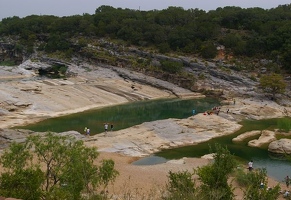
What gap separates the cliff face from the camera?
136 metres

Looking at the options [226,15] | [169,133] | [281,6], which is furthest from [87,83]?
[281,6]

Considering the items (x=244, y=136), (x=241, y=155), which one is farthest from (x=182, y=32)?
(x=241, y=155)

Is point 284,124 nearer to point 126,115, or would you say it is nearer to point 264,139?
point 264,139

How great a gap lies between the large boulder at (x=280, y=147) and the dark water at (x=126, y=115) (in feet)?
73.0

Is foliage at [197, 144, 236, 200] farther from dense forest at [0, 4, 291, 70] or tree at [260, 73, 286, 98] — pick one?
dense forest at [0, 4, 291, 70]

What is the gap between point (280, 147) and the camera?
44.1 metres

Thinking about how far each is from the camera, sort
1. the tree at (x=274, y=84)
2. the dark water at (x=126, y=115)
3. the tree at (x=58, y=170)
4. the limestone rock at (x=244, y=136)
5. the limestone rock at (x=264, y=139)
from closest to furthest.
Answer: the tree at (x=58, y=170)
the limestone rock at (x=264, y=139)
the limestone rock at (x=244, y=136)
the dark water at (x=126, y=115)
the tree at (x=274, y=84)

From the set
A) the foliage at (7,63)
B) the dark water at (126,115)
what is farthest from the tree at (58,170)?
the foliage at (7,63)

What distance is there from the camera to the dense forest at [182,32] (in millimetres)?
99688

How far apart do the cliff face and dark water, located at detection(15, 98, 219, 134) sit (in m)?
75.5

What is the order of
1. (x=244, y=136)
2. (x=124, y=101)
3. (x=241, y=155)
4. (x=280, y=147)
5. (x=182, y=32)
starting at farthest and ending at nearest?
(x=182, y=32)
(x=124, y=101)
(x=244, y=136)
(x=280, y=147)
(x=241, y=155)

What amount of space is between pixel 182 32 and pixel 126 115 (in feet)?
167

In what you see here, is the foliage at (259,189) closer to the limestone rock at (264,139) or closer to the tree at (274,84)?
the limestone rock at (264,139)

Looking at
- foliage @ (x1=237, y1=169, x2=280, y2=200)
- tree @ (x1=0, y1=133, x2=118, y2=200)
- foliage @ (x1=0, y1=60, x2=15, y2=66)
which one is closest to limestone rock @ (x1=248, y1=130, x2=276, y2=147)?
foliage @ (x1=237, y1=169, x2=280, y2=200)
